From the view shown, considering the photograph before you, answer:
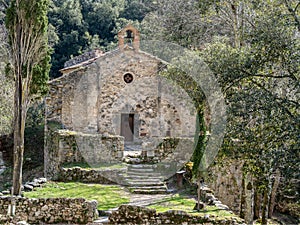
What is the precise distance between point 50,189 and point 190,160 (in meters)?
5.87

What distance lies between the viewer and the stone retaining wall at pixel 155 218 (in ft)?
34.2

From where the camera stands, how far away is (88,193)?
1481cm

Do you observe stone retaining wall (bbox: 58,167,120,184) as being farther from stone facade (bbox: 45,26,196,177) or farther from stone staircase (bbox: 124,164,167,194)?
stone facade (bbox: 45,26,196,177)

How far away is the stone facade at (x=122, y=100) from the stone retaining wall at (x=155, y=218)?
34.7ft

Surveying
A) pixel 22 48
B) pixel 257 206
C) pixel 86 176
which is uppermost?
pixel 22 48

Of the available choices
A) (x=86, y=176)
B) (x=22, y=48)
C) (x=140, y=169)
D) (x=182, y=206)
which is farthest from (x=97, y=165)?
(x=22, y=48)

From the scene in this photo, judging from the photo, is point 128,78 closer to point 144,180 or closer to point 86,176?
point 86,176

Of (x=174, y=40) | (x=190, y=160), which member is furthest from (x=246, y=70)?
(x=174, y=40)

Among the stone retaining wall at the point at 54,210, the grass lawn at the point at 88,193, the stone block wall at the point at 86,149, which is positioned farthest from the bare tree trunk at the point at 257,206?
the stone retaining wall at the point at 54,210

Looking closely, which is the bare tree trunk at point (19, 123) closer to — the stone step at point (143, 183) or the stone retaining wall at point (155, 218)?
the stone retaining wall at point (155, 218)

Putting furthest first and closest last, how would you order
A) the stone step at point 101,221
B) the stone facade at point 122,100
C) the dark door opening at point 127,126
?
the dark door opening at point 127,126, the stone facade at point 122,100, the stone step at point 101,221

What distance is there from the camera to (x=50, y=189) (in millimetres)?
15016

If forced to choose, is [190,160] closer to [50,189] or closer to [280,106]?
[50,189]

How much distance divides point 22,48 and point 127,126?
10.6 metres
